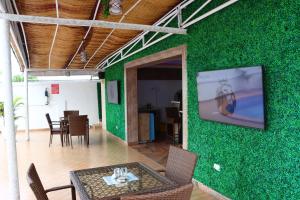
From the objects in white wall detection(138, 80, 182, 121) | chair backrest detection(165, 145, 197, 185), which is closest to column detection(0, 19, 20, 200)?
chair backrest detection(165, 145, 197, 185)

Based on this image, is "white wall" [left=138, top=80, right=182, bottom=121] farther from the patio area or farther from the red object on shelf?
the red object on shelf

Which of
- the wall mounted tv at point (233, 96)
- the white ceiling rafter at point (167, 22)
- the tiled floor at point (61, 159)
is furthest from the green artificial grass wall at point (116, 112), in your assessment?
the wall mounted tv at point (233, 96)

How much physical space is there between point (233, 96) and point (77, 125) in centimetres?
507

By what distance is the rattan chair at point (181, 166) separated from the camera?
2.28 meters

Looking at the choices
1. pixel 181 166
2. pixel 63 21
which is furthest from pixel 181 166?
pixel 63 21

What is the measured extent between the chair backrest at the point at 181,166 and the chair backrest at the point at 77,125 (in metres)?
4.76

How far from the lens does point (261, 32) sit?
263 cm

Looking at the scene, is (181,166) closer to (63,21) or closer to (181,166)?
(181,166)

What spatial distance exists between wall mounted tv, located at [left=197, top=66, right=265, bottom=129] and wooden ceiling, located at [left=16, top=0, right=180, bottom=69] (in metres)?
1.41

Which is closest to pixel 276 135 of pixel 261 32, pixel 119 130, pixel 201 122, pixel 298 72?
pixel 298 72

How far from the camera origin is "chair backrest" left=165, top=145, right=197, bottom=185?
89.9 inches

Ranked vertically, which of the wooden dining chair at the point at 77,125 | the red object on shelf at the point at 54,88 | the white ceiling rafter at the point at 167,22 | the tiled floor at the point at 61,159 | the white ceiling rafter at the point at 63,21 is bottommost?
the tiled floor at the point at 61,159

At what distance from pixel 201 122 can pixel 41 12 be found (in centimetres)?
296

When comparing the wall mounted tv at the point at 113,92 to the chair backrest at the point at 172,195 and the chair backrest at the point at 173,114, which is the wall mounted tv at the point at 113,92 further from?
the chair backrest at the point at 172,195
